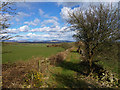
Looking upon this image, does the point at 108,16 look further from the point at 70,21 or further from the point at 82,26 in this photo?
the point at 70,21

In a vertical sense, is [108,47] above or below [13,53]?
above

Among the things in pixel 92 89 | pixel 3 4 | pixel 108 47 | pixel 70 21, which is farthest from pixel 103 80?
pixel 3 4

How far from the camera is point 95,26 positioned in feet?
21.5

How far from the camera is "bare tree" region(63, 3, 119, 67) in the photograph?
6.24 metres

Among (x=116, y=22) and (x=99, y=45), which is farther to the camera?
(x=99, y=45)

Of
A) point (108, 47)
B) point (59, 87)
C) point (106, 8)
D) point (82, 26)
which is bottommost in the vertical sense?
point (59, 87)

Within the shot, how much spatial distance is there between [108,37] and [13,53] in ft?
31.5

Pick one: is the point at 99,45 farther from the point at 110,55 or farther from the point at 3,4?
the point at 3,4

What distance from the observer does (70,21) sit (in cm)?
714

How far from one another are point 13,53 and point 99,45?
29.1ft

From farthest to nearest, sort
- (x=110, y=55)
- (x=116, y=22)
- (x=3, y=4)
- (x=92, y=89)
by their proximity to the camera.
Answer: (x=110, y=55), (x=116, y=22), (x=92, y=89), (x=3, y=4)

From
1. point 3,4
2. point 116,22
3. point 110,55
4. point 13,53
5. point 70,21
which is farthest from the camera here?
point 13,53

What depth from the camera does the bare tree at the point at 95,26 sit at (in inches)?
246

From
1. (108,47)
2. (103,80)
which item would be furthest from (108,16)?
(103,80)
